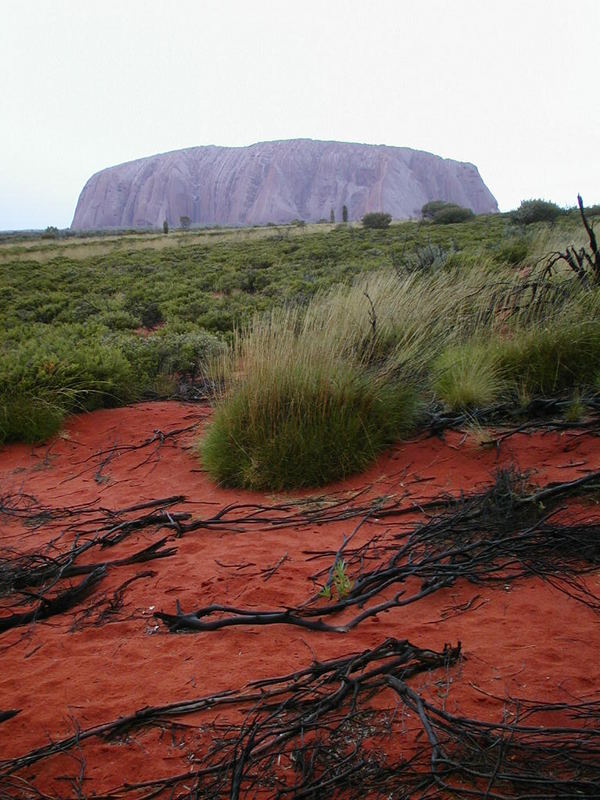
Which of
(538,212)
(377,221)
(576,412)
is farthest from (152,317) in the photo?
(377,221)

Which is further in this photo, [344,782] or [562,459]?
[562,459]

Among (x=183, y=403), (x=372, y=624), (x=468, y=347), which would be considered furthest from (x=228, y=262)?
(x=372, y=624)

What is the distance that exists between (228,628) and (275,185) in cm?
9374

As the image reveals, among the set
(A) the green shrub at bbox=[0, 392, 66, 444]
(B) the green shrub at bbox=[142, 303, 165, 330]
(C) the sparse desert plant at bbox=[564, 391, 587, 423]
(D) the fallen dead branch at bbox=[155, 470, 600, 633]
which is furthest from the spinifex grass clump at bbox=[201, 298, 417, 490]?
(B) the green shrub at bbox=[142, 303, 165, 330]

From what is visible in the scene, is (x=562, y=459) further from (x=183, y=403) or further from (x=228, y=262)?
(x=228, y=262)

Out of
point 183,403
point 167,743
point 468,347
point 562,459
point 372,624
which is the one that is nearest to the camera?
point 167,743

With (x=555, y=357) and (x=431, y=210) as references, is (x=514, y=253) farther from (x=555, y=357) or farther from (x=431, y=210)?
(x=431, y=210)

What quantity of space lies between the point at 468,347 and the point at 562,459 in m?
1.81

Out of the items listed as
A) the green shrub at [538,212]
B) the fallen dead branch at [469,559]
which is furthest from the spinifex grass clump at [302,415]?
the green shrub at [538,212]

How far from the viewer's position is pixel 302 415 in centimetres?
478

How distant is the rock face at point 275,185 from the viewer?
89188 millimetres

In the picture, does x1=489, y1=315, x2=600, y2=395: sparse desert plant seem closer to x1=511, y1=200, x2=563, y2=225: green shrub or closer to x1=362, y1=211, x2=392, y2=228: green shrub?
x1=511, y1=200, x2=563, y2=225: green shrub

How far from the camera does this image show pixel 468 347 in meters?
5.74

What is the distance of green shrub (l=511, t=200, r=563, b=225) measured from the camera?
67.6 feet
